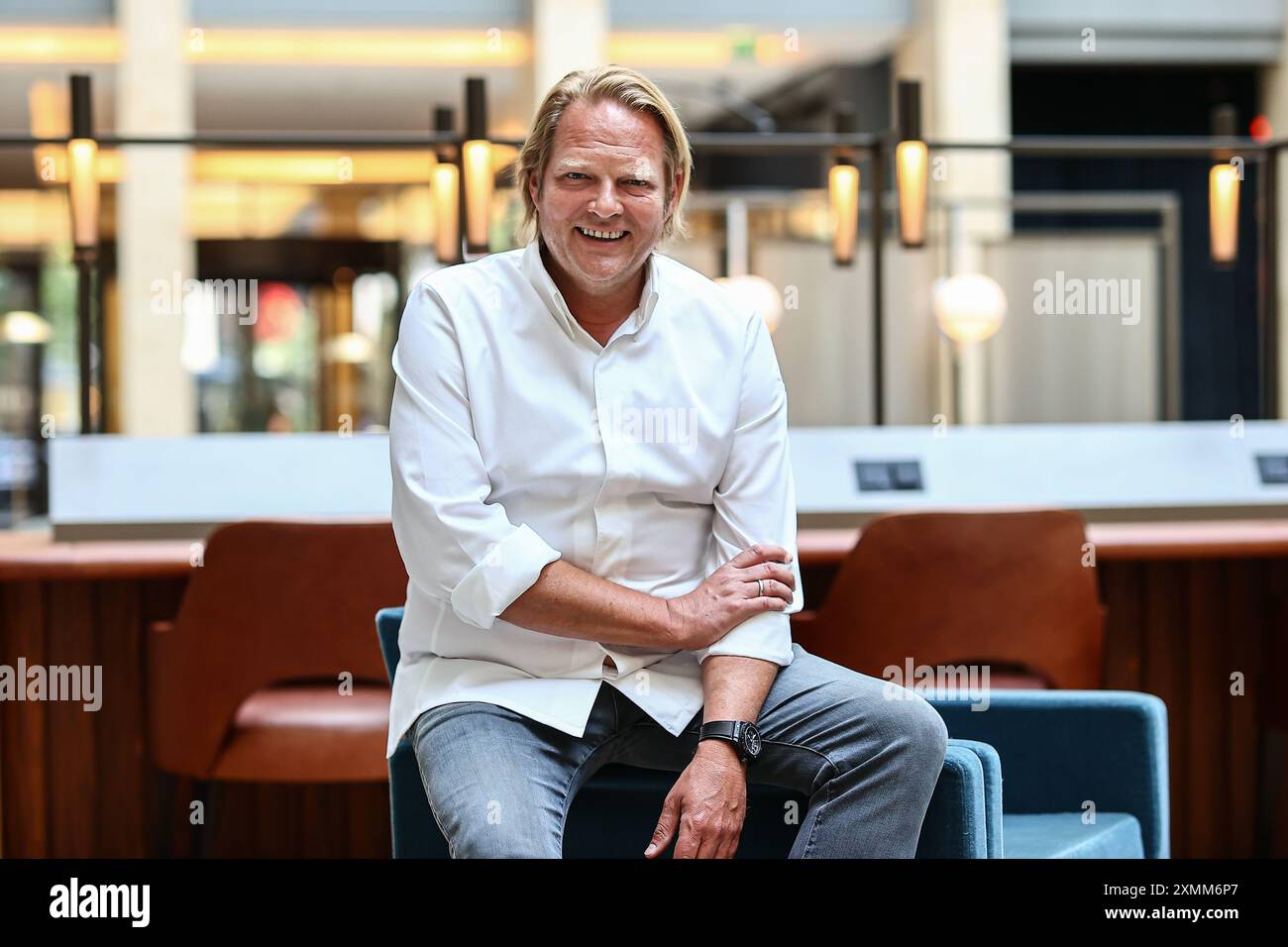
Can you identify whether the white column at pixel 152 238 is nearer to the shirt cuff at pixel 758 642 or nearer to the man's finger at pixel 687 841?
the shirt cuff at pixel 758 642

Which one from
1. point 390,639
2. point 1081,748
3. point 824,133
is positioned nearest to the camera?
point 390,639

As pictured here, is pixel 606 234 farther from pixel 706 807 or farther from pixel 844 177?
pixel 844 177

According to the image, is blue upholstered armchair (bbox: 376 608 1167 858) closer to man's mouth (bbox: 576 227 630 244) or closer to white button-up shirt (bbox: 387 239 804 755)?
white button-up shirt (bbox: 387 239 804 755)

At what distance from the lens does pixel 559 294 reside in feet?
5.37

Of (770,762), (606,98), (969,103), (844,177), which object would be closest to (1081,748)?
(770,762)

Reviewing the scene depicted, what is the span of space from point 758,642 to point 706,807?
207mm

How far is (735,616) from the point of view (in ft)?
5.10

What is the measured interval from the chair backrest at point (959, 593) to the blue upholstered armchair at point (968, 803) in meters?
0.41

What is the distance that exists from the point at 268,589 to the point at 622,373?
864 mm

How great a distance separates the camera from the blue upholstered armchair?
4.94 ft

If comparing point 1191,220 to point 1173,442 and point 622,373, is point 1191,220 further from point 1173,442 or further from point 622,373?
point 622,373

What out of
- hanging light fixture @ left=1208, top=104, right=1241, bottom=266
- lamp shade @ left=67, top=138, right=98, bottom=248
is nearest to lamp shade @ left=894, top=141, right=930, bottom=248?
hanging light fixture @ left=1208, top=104, right=1241, bottom=266

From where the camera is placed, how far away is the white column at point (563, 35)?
28.1ft
